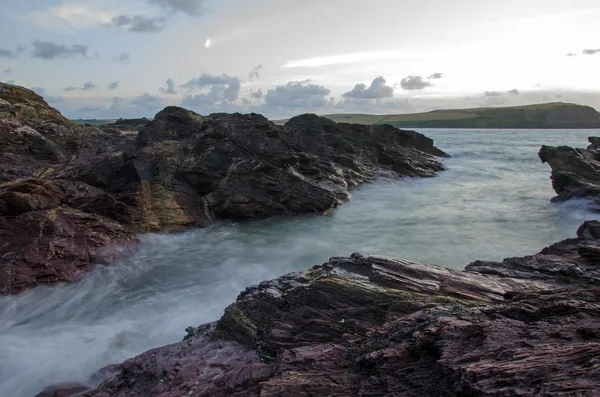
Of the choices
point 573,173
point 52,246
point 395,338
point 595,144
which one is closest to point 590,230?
point 395,338

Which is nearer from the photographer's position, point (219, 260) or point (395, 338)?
point (395, 338)

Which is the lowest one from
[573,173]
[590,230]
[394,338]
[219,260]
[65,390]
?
[65,390]

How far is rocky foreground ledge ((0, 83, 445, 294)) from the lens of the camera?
54.2 ft

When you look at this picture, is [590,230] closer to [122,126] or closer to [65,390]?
[65,390]

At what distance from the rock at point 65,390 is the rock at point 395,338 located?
0.90 metres

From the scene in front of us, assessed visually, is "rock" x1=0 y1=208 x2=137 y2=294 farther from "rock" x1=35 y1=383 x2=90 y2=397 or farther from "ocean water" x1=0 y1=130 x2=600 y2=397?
"rock" x1=35 y1=383 x2=90 y2=397

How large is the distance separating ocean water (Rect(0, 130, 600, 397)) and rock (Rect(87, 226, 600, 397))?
3100mm

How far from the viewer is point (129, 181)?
2420 cm

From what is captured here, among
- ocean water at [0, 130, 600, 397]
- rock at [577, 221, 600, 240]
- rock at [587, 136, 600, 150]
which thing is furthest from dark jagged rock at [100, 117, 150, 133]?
rock at [587, 136, 600, 150]

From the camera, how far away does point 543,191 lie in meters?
36.7

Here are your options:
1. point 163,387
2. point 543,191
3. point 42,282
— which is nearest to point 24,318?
point 42,282

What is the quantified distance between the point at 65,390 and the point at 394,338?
7839mm

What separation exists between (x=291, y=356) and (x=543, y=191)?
36792 millimetres

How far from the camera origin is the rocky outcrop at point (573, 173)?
2891 cm
